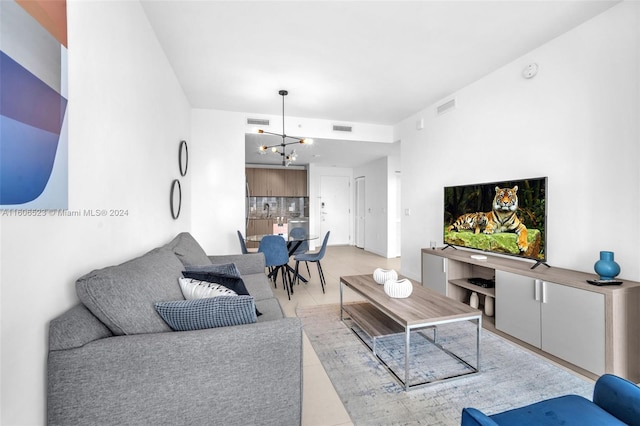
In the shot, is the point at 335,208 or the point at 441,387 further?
the point at 335,208

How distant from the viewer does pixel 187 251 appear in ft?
8.58

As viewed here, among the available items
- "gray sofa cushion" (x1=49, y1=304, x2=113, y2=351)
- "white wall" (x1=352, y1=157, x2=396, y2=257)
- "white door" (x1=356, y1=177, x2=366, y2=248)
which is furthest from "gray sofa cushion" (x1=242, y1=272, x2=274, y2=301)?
"white door" (x1=356, y1=177, x2=366, y2=248)

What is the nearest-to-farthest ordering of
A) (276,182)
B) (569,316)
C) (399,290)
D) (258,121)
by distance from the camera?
(569,316), (399,290), (258,121), (276,182)

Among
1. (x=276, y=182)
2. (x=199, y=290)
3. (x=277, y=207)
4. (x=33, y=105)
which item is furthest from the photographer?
(x=277, y=207)

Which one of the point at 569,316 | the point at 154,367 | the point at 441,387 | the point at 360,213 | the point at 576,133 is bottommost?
the point at 441,387

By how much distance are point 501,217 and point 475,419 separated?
272 cm

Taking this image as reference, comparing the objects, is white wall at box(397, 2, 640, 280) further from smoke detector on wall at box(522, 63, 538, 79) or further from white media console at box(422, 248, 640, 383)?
white media console at box(422, 248, 640, 383)

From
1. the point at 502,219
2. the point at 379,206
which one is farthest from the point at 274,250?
the point at 379,206

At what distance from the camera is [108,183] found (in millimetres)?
1692

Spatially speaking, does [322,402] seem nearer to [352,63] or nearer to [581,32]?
[352,63]

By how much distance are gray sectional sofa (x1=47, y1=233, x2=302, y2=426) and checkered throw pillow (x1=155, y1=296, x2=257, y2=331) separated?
2.0 inches

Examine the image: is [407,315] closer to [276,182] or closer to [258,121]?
[258,121]

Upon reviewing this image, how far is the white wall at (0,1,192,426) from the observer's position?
100cm

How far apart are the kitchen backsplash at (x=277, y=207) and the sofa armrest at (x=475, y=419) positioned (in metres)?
7.73
